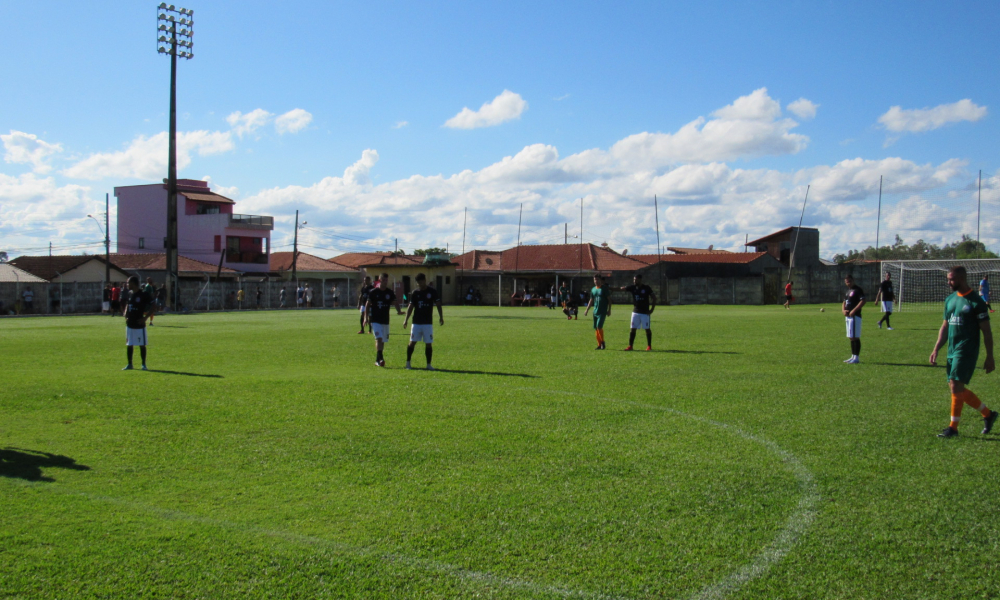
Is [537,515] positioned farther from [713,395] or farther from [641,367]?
[641,367]

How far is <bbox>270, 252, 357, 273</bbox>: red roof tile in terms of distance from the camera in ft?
242

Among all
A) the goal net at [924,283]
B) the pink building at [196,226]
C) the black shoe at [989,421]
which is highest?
the pink building at [196,226]

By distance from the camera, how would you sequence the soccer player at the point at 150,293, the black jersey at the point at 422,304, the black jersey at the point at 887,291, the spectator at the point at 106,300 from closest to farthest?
the black jersey at the point at 422,304
the soccer player at the point at 150,293
the black jersey at the point at 887,291
the spectator at the point at 106,300

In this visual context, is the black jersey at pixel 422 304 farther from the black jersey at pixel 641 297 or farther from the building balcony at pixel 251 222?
the building balcony at pixel 251 222

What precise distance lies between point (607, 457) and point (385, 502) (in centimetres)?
239

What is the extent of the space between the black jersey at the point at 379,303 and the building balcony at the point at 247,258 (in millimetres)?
57529

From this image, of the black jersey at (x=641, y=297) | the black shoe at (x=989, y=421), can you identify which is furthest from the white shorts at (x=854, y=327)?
the black shoe at (x=989, y=421)

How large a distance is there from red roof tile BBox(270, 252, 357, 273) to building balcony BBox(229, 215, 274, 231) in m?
4.44

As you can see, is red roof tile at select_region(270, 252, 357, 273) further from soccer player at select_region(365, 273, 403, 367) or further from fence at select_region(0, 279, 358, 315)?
soccer player at select_region(365, 273, 403, 367)

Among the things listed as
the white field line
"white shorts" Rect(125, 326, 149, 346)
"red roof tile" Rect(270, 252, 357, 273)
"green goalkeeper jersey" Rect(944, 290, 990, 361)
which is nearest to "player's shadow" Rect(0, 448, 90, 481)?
the white field line

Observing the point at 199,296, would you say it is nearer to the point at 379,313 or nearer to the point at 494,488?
the point at 379,313

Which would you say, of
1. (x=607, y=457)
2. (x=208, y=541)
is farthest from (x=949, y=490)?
(x=208, y=541)

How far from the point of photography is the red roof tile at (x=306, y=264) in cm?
7388

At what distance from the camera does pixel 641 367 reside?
1423cm
